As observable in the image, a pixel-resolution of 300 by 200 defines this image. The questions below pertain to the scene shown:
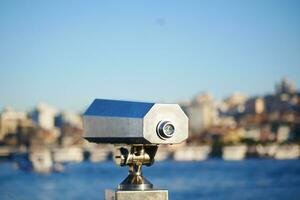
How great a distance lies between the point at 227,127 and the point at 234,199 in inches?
1868

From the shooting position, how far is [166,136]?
1.82m

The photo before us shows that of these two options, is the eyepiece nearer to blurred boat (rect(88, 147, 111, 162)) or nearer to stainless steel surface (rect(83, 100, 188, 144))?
stainless steel surface (rect(83, 100, 188, 144))

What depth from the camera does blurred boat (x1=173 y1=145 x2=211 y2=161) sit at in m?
77.0

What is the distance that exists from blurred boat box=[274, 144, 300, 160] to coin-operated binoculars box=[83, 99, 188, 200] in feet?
247

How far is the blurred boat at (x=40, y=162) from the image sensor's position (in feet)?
198

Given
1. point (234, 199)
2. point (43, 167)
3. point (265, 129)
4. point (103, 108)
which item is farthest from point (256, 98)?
point (103, 108)

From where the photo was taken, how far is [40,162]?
62.0m

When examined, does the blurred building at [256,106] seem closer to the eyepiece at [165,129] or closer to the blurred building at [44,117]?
the blurred building at [44,117]

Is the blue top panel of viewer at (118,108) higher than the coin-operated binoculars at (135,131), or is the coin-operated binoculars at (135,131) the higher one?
the blue top panel of viewer at (118,108)

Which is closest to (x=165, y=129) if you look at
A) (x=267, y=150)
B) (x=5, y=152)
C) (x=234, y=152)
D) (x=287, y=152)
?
(x=5, y=152)

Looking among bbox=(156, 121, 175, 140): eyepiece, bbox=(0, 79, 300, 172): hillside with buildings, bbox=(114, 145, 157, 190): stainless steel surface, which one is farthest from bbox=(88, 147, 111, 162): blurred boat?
bbox=(156, 121, 175, 140): eyepiece

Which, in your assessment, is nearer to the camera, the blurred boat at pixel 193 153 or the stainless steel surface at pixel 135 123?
the stainless steel surface at pixel 135 123

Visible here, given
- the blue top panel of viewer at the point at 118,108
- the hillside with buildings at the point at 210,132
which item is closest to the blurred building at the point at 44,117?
the hillside with buildings at the point at 210,132

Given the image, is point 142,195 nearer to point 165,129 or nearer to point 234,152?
point 165,129
